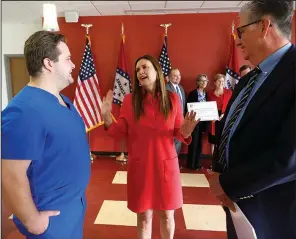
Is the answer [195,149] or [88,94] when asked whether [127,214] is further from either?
[88,94]

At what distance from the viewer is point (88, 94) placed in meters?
4.27

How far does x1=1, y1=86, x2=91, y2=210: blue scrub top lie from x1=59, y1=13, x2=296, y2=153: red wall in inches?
144

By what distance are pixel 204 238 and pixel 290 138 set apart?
1.66 m

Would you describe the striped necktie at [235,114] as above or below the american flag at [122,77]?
below

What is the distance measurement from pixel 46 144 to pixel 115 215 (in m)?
1.75

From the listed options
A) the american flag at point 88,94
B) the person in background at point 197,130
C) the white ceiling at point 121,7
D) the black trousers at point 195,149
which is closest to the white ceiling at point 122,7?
the white ceiling at point 121,7

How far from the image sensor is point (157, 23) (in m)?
4.42

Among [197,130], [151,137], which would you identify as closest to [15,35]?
[197,130]

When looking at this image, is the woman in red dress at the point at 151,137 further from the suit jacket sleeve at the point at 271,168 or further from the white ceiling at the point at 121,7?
the white ceiling at the point at 121,7

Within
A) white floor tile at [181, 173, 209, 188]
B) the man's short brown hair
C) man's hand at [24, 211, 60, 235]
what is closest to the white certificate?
white floor tile at [181, 173, 209, 188]

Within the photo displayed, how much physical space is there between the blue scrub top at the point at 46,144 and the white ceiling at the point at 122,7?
3438 millimetres

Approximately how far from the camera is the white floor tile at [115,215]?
2.28 m

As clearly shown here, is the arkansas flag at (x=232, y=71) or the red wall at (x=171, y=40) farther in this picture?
the red wall at (x=171, y=40)

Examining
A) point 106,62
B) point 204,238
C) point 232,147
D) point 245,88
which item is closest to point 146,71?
point 245,88
